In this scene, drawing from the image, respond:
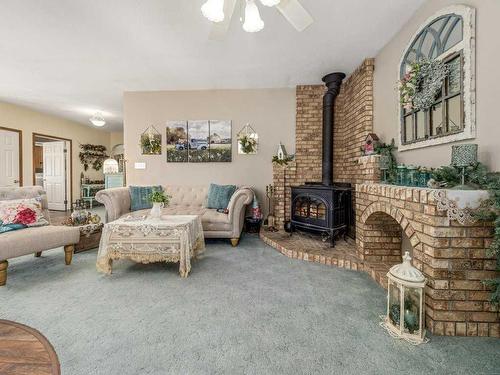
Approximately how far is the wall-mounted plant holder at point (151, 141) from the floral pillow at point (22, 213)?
1.96 metres

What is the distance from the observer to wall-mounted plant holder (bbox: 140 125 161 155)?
4.49 m

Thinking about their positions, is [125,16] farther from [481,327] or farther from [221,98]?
[481,327]

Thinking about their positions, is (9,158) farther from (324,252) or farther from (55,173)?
(324,252)

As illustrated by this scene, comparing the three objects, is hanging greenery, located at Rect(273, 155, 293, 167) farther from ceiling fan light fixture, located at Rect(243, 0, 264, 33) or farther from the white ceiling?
ceiling fan light fixture, located at Rect(243, 0, 264, 33)

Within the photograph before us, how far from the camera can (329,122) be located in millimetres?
3613

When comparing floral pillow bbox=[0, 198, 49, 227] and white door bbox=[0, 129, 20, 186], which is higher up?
white door bbox=[0, 129, 20, 186]

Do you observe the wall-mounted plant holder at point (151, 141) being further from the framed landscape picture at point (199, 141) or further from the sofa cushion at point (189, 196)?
the sofa cushion at point (189, 196)

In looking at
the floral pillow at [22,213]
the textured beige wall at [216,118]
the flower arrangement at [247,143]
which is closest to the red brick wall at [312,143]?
the textured beige wall at [216,118]

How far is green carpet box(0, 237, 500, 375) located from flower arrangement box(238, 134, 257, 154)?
2277mm

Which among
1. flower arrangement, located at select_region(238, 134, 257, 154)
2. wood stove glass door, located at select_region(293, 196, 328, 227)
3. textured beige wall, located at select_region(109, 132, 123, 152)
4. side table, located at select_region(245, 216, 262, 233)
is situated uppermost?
textured beige wall, located at select_region(109, 132, 123, 152)

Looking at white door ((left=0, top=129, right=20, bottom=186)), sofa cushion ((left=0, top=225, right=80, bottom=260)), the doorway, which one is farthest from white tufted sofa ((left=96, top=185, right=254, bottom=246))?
the doorway

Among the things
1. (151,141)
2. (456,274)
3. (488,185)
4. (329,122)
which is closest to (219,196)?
(151,141)

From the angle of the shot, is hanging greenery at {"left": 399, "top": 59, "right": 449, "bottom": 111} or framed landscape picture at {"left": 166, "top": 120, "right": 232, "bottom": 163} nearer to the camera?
hanging greenery at {"left": 399, "top": 59, "right": 449, "bottom": 111}

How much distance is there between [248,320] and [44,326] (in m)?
1.41
